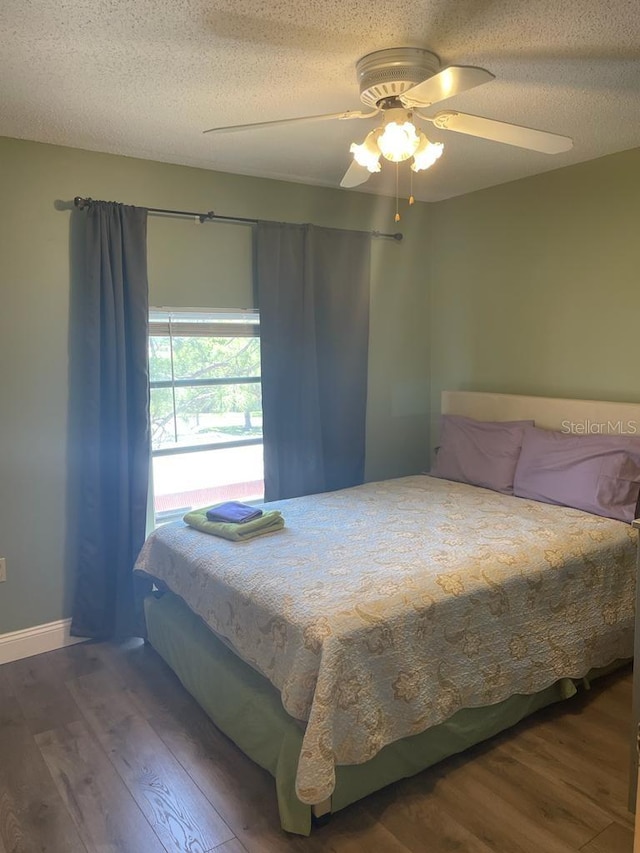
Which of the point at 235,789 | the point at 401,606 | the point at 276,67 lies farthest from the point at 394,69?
the point at 235,789

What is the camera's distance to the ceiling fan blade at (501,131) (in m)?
2.08

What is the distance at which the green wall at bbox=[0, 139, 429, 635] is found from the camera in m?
2.92

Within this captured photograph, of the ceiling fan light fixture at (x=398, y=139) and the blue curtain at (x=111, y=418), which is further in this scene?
the blue curtain at (x=111, y=418)

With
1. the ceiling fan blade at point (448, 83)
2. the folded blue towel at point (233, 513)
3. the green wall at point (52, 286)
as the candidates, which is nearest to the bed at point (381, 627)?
the folded blue towel at point (233, 513)

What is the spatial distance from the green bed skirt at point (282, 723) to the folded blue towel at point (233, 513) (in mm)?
431

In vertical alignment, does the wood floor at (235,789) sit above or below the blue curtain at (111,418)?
below

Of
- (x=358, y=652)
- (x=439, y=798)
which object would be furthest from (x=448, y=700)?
(x=358, y=652)

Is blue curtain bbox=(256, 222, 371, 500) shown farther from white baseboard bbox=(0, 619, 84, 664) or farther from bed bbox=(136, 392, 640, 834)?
white baseboard bbox=(0, 619, 84, 664)

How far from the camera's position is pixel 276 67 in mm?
2164

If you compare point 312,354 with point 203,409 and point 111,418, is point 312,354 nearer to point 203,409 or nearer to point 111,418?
point 203,409

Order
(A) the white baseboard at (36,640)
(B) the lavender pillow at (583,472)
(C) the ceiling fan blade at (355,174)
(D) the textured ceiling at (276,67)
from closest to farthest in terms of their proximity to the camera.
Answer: (D) the textured ceiling at (276,67) < (C) the ceiling fan blade at (355,174) < (B) the lavender pillow at (583,472) < (A) the white baseboard at (36,640)

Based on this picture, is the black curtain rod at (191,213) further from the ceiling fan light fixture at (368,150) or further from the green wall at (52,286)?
the ceiling fan light fixture at (368,150)

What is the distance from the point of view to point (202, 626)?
2641mm

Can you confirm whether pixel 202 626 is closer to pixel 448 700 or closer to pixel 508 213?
pixel 448 700
